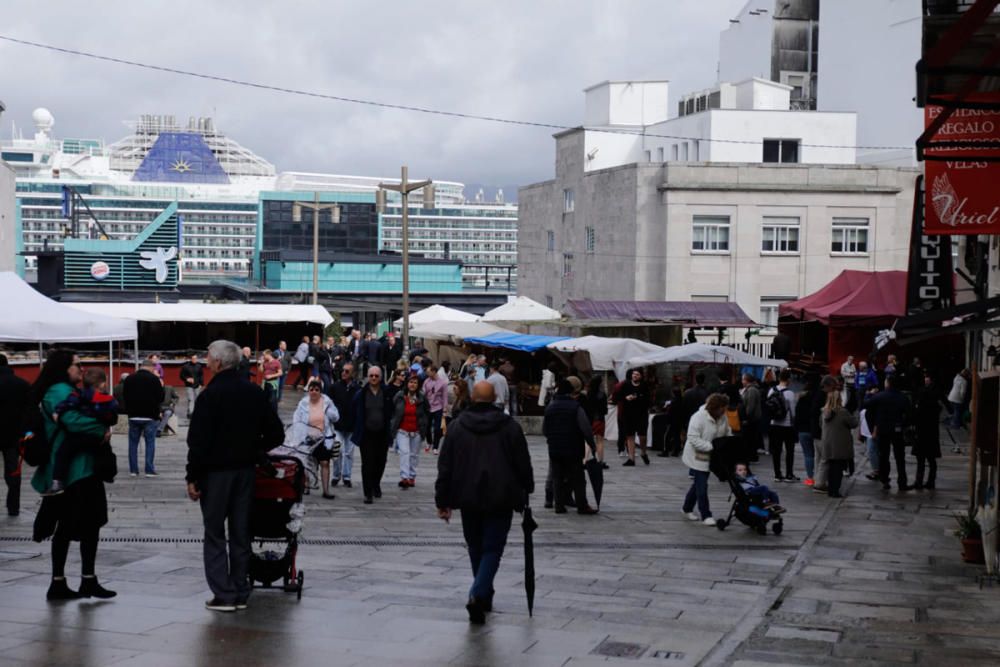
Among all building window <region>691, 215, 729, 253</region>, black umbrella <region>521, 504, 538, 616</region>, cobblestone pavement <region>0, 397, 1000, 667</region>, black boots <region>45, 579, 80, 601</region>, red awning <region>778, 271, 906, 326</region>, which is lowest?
cobblestone pavement <region>0, 397, 1000, 667</region>

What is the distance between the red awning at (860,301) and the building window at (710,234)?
14.7 meters

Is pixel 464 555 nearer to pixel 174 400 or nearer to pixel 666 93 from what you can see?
pixel 174 400

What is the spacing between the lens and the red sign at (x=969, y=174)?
484 inches

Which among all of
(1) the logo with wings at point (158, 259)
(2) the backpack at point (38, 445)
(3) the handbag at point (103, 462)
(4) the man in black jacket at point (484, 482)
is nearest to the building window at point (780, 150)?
(1) the logo with wings at point (158, 259)

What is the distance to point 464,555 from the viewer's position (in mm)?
11383

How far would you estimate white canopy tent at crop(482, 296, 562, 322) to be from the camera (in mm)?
36562

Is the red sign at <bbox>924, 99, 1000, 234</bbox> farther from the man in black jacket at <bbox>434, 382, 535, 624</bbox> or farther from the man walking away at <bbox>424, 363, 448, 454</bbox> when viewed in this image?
the man walking away at <bbox>424, 363, 448, 454</bbox>

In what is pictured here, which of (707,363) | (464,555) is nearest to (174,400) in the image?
(707,363)

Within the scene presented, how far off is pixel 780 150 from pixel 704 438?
45.9 m

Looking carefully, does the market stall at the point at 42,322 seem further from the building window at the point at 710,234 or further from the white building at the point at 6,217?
the building window at the point at 710,234

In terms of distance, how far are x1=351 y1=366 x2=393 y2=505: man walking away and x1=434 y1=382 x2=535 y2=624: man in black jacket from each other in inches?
261

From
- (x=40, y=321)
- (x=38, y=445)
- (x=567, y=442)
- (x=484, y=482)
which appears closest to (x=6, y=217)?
(x=40, y=321)

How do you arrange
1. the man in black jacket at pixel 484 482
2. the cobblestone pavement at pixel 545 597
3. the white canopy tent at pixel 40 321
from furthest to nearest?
the white canopy tent at pixel 40 321, the man in black jacket at pixel 484 482, the cobblestone pavement at pixel 545 597

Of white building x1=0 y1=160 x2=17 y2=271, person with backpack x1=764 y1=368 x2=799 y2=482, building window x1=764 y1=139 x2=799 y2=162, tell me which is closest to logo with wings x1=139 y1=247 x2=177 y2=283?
white building x1=0 y1=160 x2=17 y2=271
